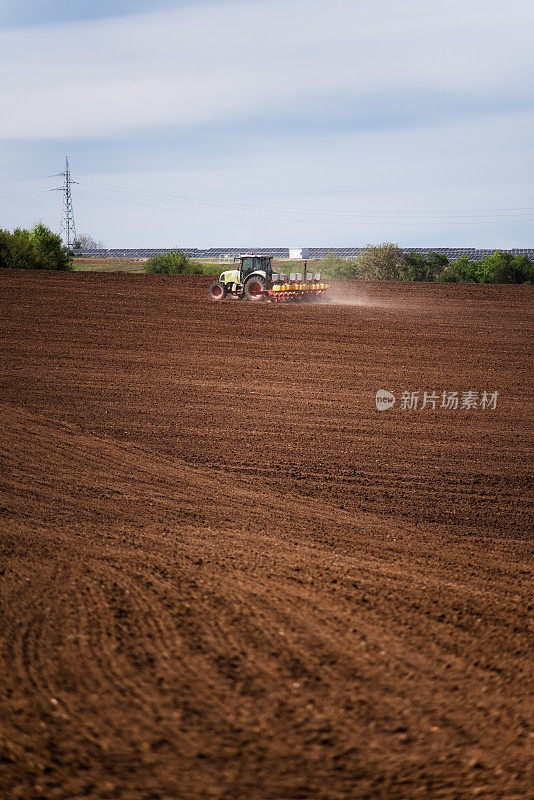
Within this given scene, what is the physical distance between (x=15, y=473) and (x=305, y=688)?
19.1ft

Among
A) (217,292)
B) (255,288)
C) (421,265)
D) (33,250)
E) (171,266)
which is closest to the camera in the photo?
(255,288)

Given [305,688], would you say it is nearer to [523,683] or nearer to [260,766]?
[260,766]

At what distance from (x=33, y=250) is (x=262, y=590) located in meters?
40.4

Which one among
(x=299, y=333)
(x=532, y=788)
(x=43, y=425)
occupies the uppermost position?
(x=299, y=333)

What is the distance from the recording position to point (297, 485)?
8898 mm

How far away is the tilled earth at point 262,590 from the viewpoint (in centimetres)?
387

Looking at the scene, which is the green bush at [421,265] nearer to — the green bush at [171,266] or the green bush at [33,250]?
the green bush at [171,266]

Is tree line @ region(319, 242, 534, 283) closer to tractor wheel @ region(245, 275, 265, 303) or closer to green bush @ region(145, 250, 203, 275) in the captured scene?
green bush @ region(145, 250, 203, 275)

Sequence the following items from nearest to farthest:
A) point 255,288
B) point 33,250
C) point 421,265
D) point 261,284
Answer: point 261,284 → point 255,288 → point 33,250 → point 421,265

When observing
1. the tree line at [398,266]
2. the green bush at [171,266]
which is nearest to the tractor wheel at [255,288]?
the green bush at [171,266]

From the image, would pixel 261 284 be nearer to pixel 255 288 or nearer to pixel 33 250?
pixel 255 288

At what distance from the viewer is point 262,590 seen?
5922mm

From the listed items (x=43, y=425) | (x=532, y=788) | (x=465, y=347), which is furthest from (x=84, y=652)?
(x=465, y=347)

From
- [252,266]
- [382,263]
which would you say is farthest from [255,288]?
[382,263]
